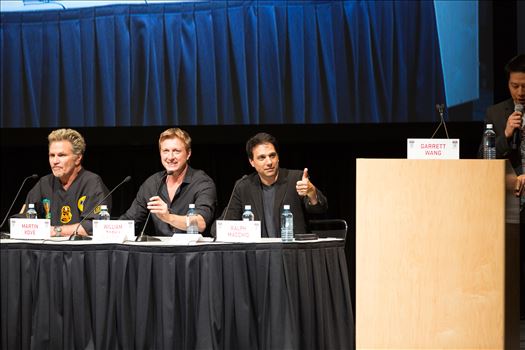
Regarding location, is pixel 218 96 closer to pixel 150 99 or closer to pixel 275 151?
pixel 150 99

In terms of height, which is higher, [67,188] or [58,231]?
[67,188]

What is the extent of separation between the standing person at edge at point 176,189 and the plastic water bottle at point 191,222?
0.31 feet

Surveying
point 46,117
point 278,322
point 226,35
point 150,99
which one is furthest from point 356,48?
point 278,322

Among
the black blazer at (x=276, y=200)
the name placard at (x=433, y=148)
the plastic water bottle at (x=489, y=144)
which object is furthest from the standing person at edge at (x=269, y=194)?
the name placard at (x=433, y=148)

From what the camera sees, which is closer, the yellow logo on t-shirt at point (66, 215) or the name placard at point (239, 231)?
→ the name placard at point (239, 231)

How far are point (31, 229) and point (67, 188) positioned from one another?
2.25 ft

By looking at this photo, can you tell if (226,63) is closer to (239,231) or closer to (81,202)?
(81,202)

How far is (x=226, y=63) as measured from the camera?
5539 mm

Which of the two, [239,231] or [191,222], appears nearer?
[239,231]

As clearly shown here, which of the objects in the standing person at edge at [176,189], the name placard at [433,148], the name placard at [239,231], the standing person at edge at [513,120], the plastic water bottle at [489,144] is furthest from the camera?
the standing person at edge at [176,189]

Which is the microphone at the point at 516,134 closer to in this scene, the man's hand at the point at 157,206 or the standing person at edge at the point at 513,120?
the standing person at edge at the point at 513,120

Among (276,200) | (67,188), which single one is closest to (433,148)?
(276,200)

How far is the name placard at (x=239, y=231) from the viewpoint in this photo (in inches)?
131

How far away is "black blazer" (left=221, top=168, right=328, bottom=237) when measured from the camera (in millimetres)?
4094
